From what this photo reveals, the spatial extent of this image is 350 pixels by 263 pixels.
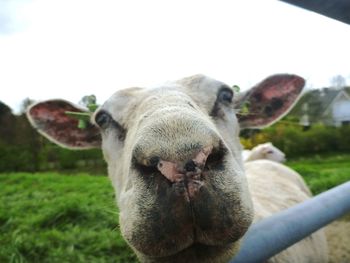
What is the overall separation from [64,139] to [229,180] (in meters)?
2.23

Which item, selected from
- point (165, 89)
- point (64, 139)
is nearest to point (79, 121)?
point (64, 139)

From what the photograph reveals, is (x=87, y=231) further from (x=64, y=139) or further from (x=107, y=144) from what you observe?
(x=107, y=144)

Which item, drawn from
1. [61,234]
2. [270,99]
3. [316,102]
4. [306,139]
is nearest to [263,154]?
[61,234]

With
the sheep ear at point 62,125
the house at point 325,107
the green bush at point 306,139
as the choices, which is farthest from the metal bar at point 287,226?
the house at point 325,107

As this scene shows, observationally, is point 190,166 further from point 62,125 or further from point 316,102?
point 316,102

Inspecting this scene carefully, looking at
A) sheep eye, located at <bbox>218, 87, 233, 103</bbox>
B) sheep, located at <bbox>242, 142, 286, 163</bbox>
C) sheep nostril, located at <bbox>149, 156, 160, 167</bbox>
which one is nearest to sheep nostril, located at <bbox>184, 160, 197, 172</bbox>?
sheep nostril, located at <bbox>149, 156, 160, 167</bbox>

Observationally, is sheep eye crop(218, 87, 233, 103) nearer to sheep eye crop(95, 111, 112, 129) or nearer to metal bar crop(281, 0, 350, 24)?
sheep eye crop(95, 111, 112, 129)

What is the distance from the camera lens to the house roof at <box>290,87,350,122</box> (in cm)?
3635

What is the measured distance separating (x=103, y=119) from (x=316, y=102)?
41.3 metres

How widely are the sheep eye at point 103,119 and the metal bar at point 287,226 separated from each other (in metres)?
1.21

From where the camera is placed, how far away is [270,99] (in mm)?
3285

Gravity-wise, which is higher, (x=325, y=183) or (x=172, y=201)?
(x=172, y=201)

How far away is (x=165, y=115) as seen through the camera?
159 centimetres

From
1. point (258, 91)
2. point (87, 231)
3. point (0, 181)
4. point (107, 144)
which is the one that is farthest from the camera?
point (0, 181)
